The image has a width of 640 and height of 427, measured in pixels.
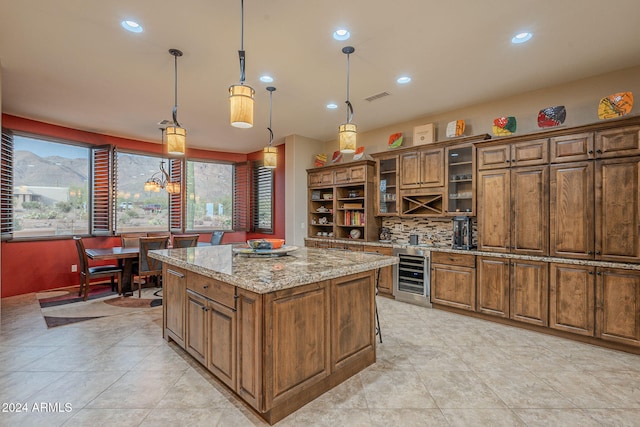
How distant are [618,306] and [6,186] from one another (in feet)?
26.9

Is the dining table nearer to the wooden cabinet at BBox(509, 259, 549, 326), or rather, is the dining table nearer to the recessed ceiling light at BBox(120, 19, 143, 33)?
the recessed ceiling light at BBox(120, 19, 143, 33)

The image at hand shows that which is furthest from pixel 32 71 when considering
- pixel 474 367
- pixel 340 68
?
pixel 474 367

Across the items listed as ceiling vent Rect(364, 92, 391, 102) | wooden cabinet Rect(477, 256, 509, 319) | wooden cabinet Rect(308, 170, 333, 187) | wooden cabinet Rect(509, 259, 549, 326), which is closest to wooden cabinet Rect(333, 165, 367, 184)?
wooden cabinet Rect(308, 170, 333, 187)

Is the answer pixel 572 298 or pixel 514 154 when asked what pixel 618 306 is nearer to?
pixel 572 298

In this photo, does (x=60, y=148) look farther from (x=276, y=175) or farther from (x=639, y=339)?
(x=639, y=339)

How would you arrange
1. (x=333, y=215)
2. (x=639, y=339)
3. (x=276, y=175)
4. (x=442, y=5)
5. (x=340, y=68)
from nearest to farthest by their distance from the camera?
(x=442, y=5) → (x=639, y=339) → (x=340, y=68) → (x=333, y=215) → (x=276, y=175)

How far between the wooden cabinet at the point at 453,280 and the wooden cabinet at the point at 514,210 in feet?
1.11

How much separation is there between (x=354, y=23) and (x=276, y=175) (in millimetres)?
4651

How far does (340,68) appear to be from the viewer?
3.33 m

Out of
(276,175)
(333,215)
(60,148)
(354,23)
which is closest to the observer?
(354,23)

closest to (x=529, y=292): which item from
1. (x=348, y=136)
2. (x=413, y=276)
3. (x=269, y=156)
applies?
(x=413, y=276)

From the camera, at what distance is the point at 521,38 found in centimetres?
275

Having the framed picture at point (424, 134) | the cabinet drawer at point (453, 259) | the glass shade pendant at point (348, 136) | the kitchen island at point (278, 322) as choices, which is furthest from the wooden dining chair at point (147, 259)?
the framed picture at point (424, 134)

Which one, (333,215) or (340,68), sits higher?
(340,68)
